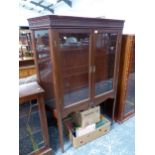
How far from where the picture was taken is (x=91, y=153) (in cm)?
172

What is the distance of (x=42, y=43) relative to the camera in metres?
1.50

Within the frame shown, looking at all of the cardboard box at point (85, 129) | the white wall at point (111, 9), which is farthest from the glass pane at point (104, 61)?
the white wall at point (111, 9)

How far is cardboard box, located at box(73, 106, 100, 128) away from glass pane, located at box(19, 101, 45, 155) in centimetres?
49

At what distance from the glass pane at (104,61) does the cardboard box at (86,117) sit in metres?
0.25

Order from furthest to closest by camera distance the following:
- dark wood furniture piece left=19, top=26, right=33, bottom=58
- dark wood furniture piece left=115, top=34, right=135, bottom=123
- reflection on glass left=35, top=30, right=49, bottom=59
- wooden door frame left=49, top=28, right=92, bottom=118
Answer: dark wood furniture piece left=19, top=26, right=33, bottom=58 < dark wood furniture piece left=115, top=34, right=135, bottom=123 < reflection on glass left=35, top=30, right=49, bottom=59 < wooden door frame left=49, top=28, right=92, bottom=118

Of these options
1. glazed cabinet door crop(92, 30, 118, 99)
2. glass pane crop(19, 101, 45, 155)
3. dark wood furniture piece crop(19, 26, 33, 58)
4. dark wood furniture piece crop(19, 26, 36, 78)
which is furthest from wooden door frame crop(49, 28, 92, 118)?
dark wood furniture piece crop(19, 26, 33, 58)

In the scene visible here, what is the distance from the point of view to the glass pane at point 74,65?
1448 mm

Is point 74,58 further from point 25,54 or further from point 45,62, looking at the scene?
point 25,54

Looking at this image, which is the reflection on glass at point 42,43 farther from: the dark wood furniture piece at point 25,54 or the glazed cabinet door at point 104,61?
the dark wood furniture piece at point 25,54

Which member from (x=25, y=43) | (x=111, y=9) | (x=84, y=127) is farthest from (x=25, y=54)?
(x=84, y=127)

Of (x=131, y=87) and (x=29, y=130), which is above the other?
(x=131, y=87)

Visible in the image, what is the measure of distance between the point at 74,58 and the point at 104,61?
1.49ft

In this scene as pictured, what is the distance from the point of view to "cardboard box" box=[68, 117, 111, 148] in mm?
1786

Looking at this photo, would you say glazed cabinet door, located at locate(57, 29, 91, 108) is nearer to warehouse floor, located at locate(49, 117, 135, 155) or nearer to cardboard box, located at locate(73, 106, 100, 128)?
cardboard box, located at locate(73, 106, 100, 128)
